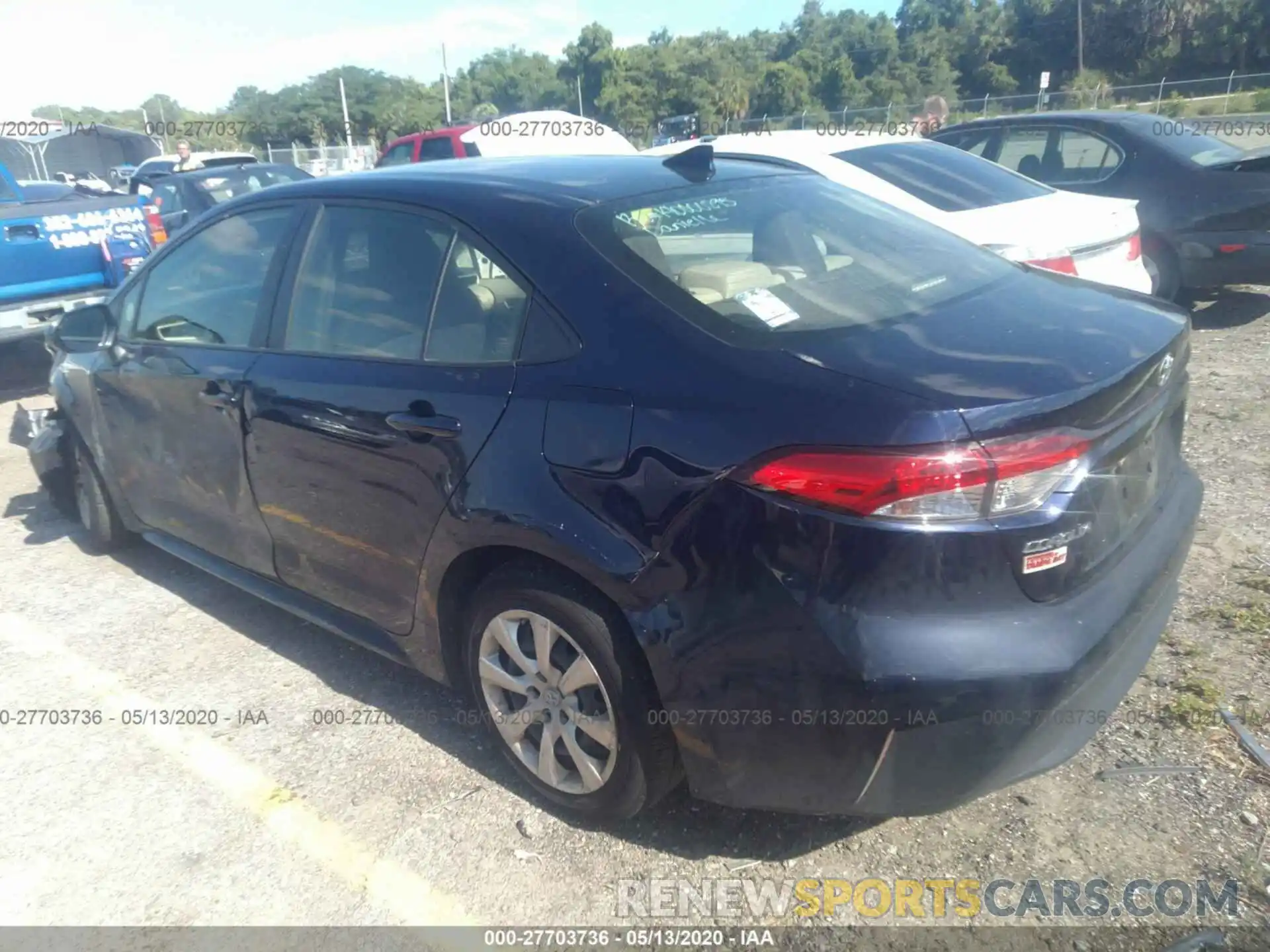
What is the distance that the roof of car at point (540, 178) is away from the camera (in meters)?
2.93

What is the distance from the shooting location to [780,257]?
9.41 feet

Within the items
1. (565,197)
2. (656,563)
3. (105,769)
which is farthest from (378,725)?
(565,197)

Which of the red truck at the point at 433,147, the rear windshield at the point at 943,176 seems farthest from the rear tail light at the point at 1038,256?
the red truck at the point at 433,147

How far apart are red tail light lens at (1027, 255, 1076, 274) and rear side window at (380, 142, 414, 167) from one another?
377 inches

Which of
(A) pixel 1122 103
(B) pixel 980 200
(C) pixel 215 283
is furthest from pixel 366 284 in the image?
(A) pixel 1122 103

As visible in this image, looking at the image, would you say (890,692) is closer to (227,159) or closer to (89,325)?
(89,325)

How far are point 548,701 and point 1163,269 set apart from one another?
661 centimetres

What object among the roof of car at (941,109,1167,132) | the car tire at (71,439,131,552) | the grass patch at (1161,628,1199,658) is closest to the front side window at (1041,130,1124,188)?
the roof of car at (941,109,1167,132)

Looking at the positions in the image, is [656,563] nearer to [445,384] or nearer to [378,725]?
[445,384]

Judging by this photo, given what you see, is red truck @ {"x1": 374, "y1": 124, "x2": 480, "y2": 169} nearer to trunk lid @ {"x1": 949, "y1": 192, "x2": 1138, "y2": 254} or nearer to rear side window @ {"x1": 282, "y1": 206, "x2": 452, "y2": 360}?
trunk lid @ {"x1": 949, "y1": 192, "x2": 1138, "y2": 254}

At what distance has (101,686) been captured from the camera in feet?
12.3

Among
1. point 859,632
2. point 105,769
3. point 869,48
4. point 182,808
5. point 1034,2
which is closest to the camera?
point 859,632

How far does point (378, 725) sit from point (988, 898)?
1988 mm

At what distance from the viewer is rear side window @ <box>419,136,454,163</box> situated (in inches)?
475
